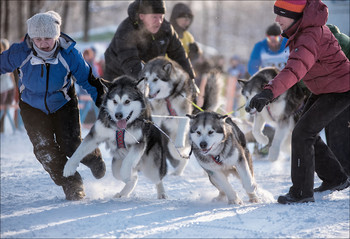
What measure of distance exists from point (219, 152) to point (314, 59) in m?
0.98

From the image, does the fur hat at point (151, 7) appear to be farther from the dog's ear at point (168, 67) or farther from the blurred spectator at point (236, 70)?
the blurred spectator at point (236, 70)

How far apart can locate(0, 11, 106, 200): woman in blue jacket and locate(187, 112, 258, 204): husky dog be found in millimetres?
848

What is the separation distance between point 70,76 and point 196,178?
2031 mm

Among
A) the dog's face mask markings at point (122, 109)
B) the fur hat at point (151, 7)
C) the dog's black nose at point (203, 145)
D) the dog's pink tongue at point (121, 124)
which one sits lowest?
the dog's black nose at point (203, 145)

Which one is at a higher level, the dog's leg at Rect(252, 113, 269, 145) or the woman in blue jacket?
the woman in blue jacket

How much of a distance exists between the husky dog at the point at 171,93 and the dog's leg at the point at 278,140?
76 centimetres

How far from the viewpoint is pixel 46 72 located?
314 cm

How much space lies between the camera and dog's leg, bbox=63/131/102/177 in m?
3.12

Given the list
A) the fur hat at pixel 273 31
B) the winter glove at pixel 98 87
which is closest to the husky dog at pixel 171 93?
the winter glove at pixel 98 87

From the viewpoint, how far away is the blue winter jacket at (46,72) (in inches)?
123

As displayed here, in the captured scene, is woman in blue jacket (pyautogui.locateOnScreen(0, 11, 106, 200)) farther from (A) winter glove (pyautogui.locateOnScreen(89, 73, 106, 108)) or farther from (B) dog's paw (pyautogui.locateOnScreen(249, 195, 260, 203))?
(B) dog's paw (pyautogui.locateOnScreen(249, 195, 260, 203))

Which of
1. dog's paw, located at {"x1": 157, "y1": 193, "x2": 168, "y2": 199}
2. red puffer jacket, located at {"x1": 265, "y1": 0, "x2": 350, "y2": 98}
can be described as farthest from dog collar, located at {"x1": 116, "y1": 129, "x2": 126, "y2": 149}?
red puffer jacket, located at {"x1": 265, "y1": 0, "x2": 350, "y2": 98}

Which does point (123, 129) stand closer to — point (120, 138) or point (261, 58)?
point (120, 138)

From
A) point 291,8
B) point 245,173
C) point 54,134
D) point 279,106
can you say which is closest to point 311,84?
point 291,8
